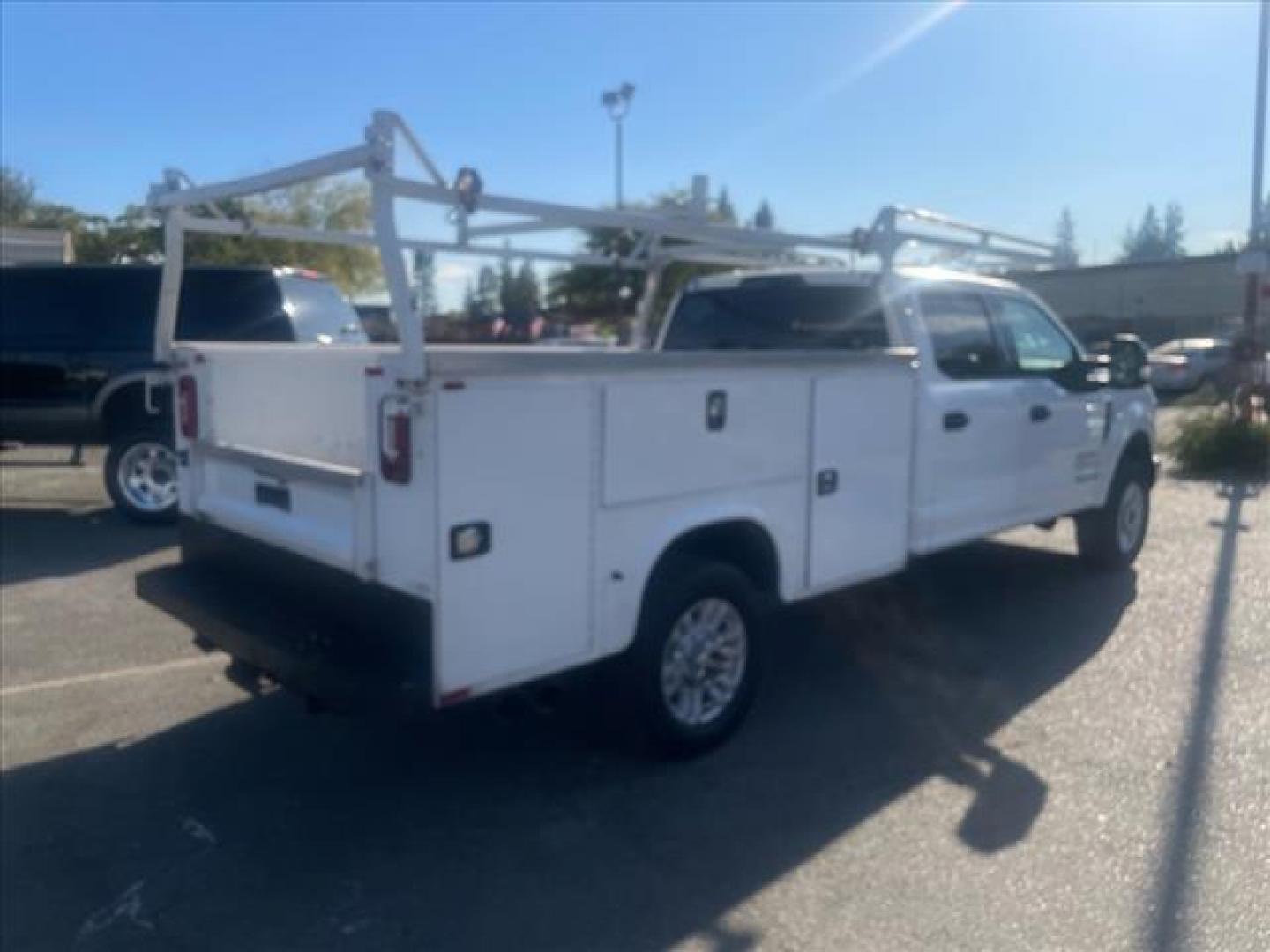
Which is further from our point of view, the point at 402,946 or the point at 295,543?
the point at 295,543

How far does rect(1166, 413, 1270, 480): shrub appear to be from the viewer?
43.4ft

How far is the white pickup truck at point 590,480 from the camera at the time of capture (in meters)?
3.70

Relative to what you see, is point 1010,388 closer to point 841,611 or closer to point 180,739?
point 841,611

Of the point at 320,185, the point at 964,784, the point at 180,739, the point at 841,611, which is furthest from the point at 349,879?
the point at 320,185

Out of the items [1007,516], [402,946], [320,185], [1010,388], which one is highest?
[320,185]

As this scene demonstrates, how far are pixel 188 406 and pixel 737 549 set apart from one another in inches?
96.5

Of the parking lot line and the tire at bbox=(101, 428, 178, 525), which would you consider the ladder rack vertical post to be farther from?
the tire at bbox=(101, 428, 178, 525)

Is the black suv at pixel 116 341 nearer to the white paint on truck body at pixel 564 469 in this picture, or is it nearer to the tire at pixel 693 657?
the white paint on truck body at pixel 564 469

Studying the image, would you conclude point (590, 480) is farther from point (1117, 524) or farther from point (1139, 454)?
point (1139, 454)

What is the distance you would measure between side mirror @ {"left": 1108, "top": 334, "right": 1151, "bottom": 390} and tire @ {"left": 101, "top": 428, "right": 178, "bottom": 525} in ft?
23.3

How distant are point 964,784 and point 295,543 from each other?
8.80 ft

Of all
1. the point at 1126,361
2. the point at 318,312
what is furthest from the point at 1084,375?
the point at 318,312

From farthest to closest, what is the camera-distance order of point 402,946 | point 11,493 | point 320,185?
point 320,185
point 11,493
point 402,946

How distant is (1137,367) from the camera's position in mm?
Answer: 7918
